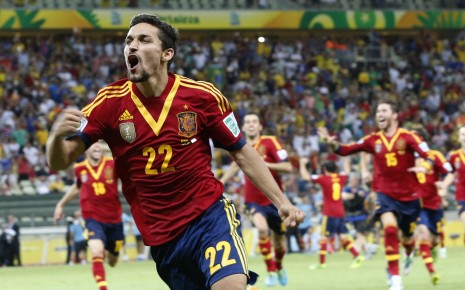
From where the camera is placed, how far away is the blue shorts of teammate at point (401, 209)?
15055 millimetres

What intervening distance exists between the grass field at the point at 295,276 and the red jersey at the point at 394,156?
1597mm

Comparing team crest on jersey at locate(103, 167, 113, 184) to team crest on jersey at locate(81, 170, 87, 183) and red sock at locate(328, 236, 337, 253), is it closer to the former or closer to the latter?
team crest on jersey at locate(81, 170, 87, 183)

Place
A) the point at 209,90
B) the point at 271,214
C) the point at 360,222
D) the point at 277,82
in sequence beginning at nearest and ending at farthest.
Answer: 1. the point at 209,90
2. the point at 271,214
3. the point at 360,222
4. the point at 277,82

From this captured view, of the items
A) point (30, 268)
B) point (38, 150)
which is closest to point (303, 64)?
point (38, 150)

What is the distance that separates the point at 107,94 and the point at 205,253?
4.15 ft

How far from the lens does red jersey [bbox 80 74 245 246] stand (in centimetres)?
720

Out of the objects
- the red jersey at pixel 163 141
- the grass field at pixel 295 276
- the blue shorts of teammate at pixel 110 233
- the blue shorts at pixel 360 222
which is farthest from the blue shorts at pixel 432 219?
the red jersey at pixel 163 141

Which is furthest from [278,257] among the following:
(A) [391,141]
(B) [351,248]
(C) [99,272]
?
(B) [351,248]

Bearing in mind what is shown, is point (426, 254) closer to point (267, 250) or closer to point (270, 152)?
point (267, 250)

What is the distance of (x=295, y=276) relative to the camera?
63.8ft

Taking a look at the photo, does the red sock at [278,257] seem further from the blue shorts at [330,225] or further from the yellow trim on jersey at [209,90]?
the yellow trim on jersey at [209,90]

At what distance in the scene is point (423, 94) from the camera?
4103 cm

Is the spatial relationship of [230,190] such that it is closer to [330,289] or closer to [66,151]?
[330,289]

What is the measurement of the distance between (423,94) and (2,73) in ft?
52.8
